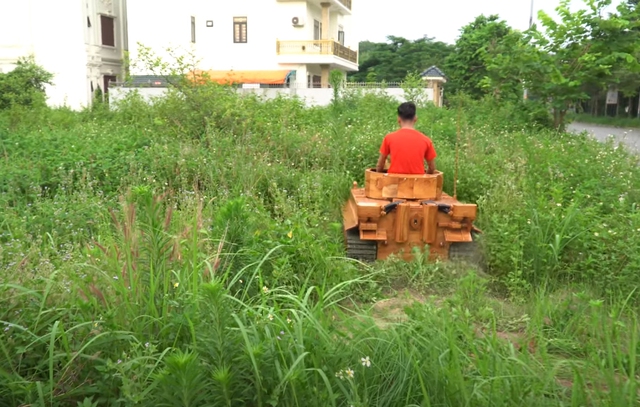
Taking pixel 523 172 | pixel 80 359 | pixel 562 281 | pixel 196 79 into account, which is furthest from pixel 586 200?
pixel 196 79

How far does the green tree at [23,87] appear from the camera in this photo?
1490 cm

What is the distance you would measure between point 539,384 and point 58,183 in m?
5.82

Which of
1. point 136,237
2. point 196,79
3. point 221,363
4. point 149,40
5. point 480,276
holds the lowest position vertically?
point 480,276

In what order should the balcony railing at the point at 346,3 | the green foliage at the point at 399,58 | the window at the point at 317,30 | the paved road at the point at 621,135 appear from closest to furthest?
the paved road at the point at 621,135 < the window at the point at 317,30 < the balcony railing at the point at 346,3 < the green foliage at the point at 399,58

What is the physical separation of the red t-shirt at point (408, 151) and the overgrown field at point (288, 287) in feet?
2.97

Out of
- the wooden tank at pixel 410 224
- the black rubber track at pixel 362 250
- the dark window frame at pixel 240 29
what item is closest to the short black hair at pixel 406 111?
the wooden tank at pixel 410 224

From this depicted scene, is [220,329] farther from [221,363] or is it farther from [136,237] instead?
[136,237]

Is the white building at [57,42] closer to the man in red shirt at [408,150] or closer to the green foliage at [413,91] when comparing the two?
the green foliage at [413,91]

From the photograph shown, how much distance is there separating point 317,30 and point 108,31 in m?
10.6

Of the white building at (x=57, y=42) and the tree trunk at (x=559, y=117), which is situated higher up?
the white building at (x=57, y=42)

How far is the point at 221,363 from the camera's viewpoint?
2477 mm

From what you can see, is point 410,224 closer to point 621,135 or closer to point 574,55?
point 574,55

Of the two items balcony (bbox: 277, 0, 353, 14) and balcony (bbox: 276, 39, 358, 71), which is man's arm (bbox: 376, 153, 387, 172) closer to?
balcony (bbox: 276, 39, 358, 71)

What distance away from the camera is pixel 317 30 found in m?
32.6
